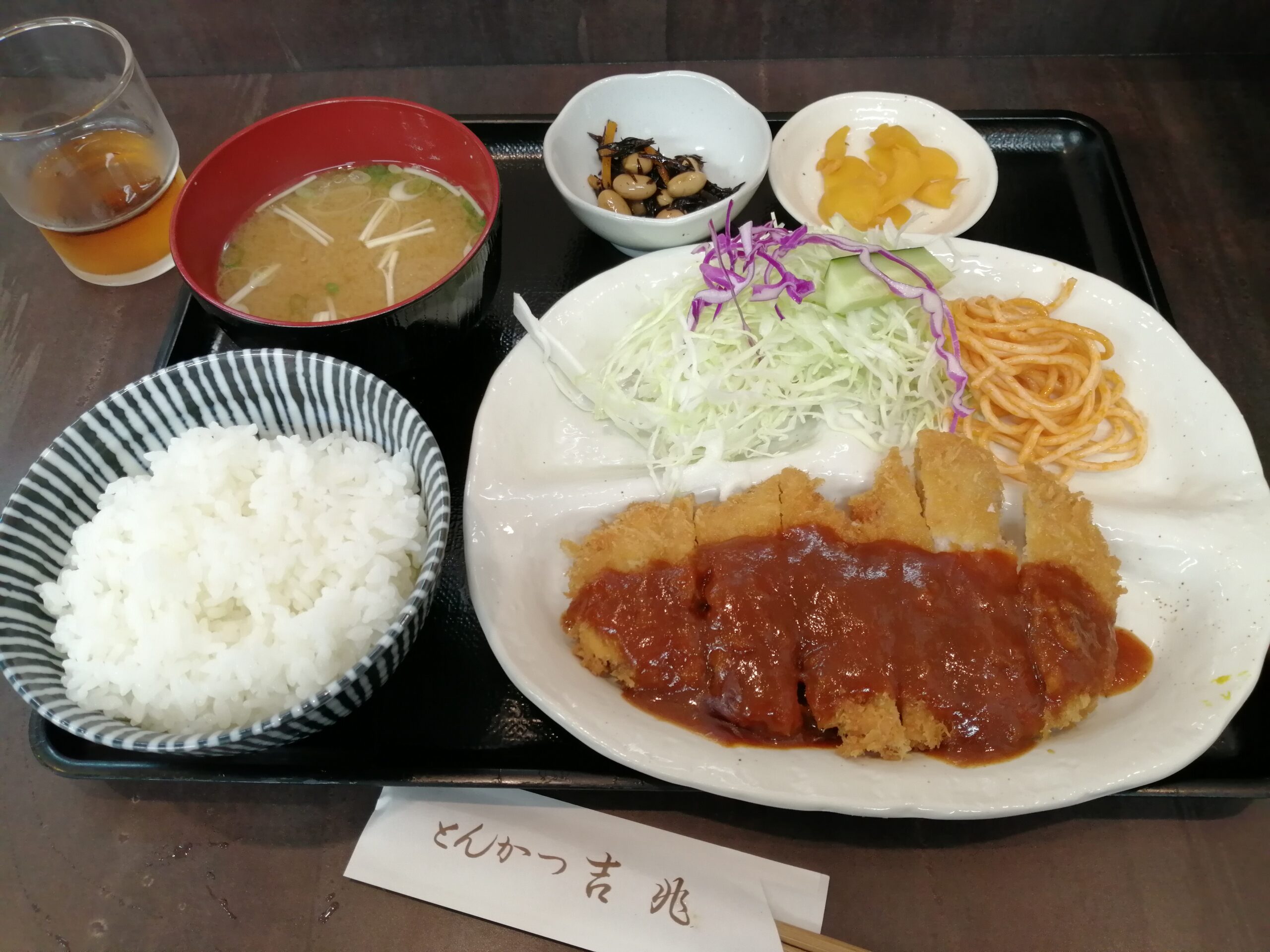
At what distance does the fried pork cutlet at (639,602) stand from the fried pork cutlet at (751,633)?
0.04 m

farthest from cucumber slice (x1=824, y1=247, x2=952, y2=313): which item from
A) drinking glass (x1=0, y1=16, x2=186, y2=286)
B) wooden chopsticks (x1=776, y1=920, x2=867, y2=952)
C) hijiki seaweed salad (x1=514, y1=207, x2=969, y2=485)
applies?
drinking glass (x1=0, y1=16, x2=186, y2=286)

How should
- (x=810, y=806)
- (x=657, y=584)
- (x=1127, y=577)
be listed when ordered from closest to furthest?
1. (x=810, y=806)
2. (x=657, y=584)
3. (x=1127, y=577)

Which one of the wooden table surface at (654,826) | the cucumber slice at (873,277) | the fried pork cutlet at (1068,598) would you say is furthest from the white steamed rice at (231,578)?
the fried pork cutlet at (1068,598)

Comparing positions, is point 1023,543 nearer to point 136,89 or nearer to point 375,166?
point 375,166

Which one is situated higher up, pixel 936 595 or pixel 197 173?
pixel 197 173

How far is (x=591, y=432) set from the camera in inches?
80.3

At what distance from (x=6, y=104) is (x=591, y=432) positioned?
1.97 m

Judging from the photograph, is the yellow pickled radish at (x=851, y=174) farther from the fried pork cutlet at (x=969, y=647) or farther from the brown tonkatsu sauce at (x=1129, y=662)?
the brown tonkatsu sauce at (x=1129, y=662)

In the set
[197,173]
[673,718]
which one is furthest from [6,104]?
[673,718]

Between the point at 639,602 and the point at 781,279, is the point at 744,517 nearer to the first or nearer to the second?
the point at 639,602

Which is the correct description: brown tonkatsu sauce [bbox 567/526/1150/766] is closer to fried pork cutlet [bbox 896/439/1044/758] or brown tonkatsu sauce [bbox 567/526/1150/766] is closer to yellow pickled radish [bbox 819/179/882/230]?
fried pork cutlet [bbox 896/439/1044/758]

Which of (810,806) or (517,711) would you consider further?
(517,711)

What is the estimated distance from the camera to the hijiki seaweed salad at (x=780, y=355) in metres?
2.01

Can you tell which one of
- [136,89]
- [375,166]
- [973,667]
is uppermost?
[136,89]
